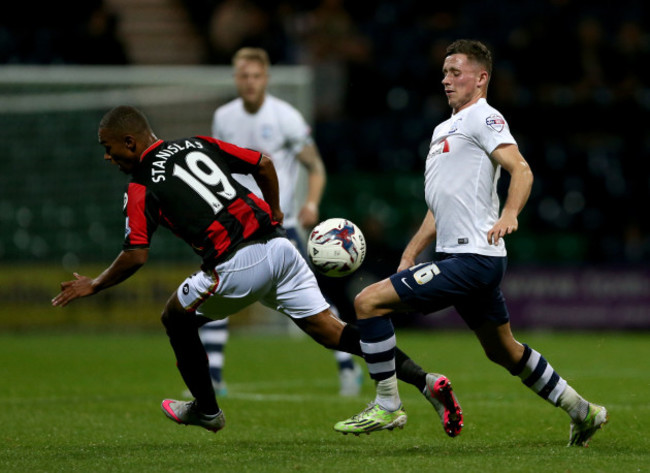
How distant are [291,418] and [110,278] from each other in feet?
6.28

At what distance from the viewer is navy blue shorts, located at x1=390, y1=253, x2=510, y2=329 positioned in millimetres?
5590

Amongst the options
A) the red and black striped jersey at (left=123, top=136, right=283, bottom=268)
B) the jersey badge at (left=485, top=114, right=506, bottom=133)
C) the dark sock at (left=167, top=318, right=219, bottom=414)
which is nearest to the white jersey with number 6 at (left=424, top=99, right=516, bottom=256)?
the jersey badge at (left=485, top=114, right=506, bottom=133)

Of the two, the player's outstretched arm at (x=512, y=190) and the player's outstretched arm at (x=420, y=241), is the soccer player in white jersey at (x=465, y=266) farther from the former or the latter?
the player's outstretched arm at (x=420, y=241)

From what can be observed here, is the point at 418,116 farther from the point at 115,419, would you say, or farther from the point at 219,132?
the point at 115,419

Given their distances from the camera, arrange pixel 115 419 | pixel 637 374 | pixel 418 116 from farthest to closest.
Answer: pixel 418 116 → pixel 637 374 → pixel 115 419

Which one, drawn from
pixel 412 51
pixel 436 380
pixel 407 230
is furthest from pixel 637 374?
pixel 412 51

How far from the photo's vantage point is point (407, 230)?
54.3 ft

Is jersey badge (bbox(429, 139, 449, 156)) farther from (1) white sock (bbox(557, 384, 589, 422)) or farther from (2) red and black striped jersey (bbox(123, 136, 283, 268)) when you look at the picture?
(1) white sock (bbox(557, 384, 589, 422))

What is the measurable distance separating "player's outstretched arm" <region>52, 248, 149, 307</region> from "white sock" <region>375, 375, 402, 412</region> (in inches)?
53.0

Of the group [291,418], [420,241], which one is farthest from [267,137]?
[420,241]

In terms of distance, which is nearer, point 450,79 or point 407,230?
point 450,79

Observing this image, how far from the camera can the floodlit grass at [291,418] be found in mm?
5312

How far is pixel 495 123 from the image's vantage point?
561 centimetres

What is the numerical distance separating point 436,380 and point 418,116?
463 inches
